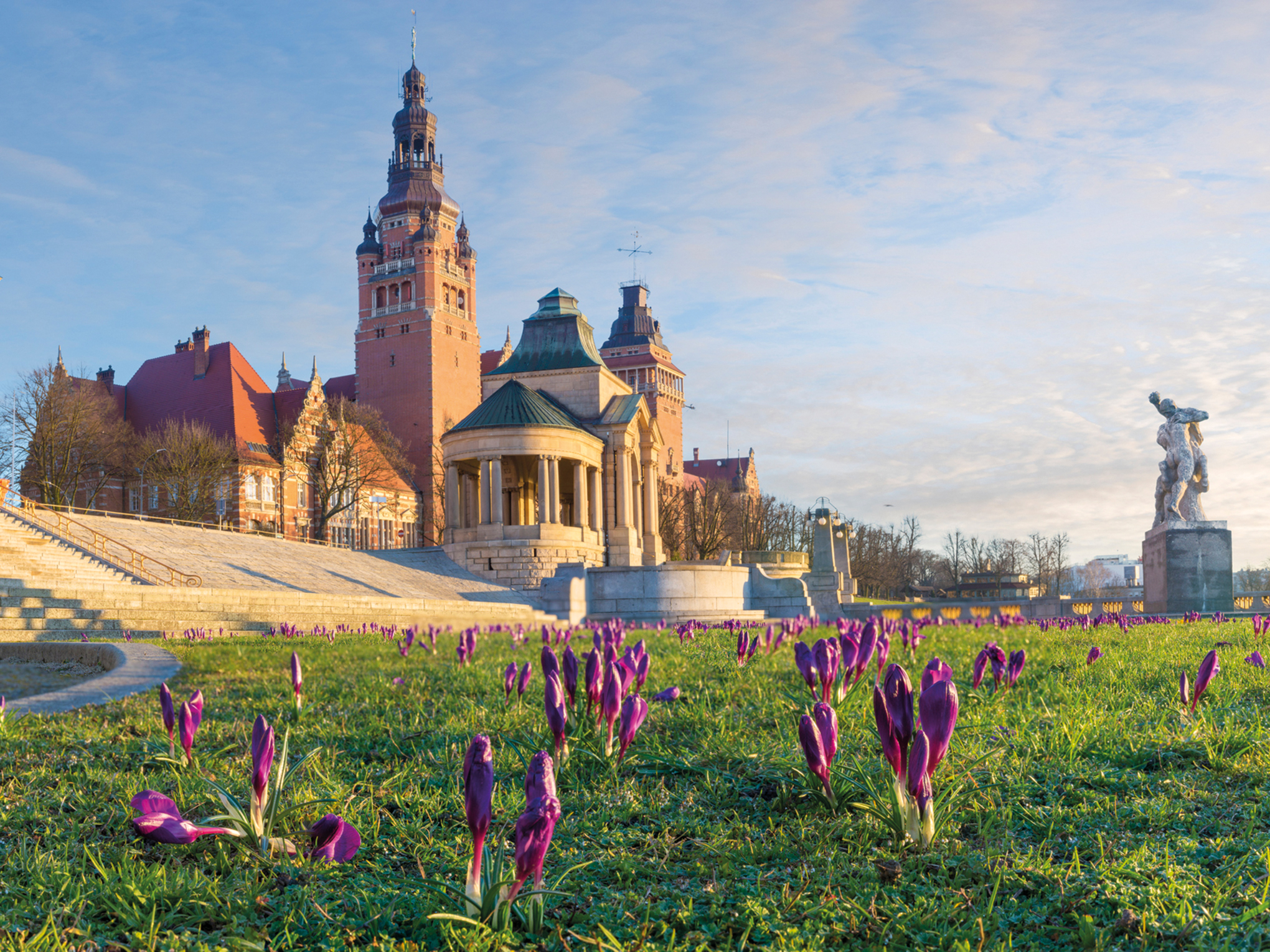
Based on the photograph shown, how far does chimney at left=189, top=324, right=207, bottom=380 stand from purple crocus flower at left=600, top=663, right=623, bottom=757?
259ft

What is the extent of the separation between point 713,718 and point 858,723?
808 millimetres

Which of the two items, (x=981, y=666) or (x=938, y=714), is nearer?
(x=938, y=714)

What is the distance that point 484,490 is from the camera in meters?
42.8

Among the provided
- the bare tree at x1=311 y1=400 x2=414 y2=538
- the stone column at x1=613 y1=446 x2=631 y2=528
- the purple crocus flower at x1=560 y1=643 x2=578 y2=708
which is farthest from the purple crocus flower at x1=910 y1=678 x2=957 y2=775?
the bare tree at x1=311 y1=400 x2=414 y2=538

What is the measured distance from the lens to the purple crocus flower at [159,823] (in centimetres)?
236

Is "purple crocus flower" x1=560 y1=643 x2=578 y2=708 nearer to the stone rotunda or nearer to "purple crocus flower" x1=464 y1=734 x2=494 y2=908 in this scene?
"purple crocus flower" x1=464 y1=734 x2=494 y2=908

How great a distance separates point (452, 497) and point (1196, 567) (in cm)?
3098

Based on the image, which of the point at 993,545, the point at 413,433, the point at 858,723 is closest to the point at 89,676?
the point at 858,723

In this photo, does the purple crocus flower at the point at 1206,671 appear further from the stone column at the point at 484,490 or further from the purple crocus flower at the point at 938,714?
the stone column at the point at 484,490

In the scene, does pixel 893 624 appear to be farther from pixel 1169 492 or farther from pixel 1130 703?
pixel 1169 492

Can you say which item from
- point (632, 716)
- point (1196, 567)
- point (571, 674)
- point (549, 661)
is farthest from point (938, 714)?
point (1196, 567)

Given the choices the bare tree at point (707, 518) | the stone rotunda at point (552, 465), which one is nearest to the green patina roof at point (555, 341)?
the stone rotunda at point (552, 465)

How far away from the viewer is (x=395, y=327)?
91312mm

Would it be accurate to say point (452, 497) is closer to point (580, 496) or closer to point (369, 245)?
point (580, 496)
